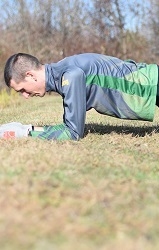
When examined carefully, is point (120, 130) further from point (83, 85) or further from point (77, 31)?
point (77, 31)

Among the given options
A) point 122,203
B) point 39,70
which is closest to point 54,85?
point 39,70

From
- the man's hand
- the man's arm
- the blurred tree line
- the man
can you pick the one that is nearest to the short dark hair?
the man

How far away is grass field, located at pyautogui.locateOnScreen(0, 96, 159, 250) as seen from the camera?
1.57 meters

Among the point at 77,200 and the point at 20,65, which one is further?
the point at 20,65

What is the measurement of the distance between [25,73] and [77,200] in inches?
71.2

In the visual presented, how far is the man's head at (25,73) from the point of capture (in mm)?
3537

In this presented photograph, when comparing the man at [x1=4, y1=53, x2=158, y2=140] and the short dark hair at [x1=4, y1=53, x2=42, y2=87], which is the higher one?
the short dark hair at [x1=4, y1=53, x2=42, y2=87]

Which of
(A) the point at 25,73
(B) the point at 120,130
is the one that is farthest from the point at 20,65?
(B) the point at 120,130

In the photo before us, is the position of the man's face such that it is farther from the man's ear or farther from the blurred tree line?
the blurred tree line

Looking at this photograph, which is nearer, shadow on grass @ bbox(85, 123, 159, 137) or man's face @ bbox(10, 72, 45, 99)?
man's face @ bbox(10, 72, 45, 99)

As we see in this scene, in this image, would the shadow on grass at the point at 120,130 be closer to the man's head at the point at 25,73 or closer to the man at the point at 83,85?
the man at the point at 83,85

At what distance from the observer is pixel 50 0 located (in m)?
26.6

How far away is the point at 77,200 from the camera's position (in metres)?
1.91

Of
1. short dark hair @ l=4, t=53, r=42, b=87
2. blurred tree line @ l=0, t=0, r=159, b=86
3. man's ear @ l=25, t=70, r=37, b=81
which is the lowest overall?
blurred tree line @ l=0, t=0, r=159, b=86
